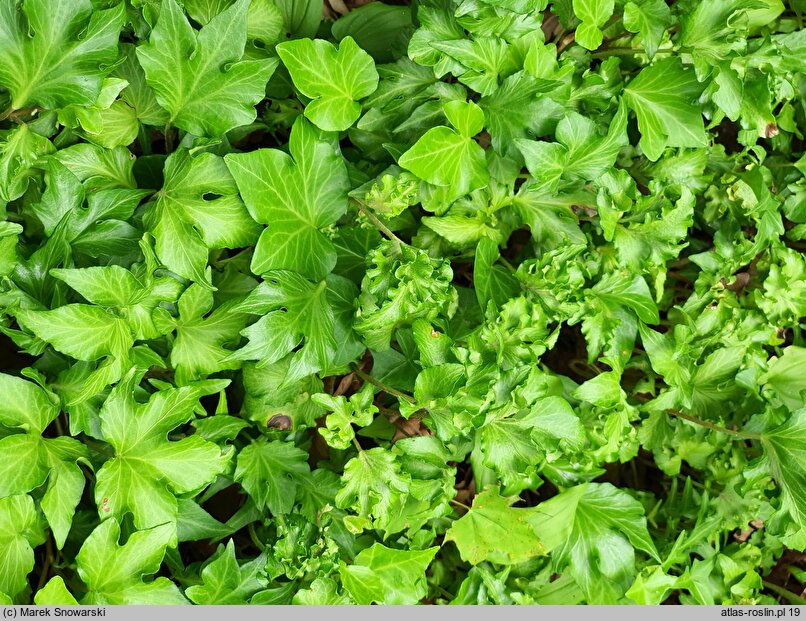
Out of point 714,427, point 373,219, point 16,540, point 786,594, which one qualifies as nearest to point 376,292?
point 373,219

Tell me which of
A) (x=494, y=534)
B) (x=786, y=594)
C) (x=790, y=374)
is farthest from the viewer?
(x=786, y=594)

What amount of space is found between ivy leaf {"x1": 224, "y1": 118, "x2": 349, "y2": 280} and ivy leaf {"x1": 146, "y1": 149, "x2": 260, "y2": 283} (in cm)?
4

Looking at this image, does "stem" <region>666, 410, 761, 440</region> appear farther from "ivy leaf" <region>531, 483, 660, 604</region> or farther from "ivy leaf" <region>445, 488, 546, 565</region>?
"ivy leaf" <region>445, 488, 546, 565</region>

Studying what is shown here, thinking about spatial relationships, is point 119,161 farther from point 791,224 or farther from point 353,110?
point 791,224

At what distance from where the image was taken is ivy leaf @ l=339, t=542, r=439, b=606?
1.22 meters

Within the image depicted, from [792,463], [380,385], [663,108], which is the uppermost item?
[663,108]

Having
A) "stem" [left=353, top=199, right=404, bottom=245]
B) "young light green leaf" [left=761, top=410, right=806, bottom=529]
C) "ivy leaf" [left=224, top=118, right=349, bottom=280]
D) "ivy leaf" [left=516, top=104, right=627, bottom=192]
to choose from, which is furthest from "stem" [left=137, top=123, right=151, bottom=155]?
"young light green leaf" [left=761, top=410, right=806, bottom=529]

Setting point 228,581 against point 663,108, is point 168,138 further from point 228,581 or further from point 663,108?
point 663,108

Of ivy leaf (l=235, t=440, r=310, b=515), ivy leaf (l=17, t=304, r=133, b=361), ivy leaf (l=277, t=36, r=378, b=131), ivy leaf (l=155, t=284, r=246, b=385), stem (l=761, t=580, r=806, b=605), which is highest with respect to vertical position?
ivy leaf (l=277, t=36, r=378, b=131)

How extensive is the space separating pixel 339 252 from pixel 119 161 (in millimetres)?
369

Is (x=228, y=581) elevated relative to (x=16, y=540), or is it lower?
lower

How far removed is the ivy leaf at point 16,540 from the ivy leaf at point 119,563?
83 mm

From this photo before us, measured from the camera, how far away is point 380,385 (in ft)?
4.01

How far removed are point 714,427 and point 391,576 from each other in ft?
2.31
